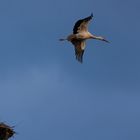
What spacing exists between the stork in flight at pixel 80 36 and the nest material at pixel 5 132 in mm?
6067

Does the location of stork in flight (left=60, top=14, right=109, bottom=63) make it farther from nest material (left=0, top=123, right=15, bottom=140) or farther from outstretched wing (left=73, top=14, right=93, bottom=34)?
nest material (left=0, top=123, right=15, bottom=140)

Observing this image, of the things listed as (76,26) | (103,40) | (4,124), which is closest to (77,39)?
(76,26)

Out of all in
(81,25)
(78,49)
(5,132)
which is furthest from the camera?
(5,132)

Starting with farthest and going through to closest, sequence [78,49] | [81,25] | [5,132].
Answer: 1. [5,132]
2. [78,49]
3. [81,25]

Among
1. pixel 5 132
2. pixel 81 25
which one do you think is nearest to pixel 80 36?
pixel 81 25

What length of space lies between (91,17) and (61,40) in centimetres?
227

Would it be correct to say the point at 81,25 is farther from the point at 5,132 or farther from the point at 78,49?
the point at 5,132

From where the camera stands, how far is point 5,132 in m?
45.5

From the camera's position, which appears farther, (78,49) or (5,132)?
(5,132)

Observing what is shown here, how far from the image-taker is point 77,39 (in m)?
42.1

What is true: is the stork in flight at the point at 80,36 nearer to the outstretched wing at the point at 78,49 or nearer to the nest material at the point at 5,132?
the outstretched wing at the point at 78,49

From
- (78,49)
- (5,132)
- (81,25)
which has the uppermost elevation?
(81,25)

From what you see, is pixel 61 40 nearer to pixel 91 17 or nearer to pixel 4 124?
pixel 91 17

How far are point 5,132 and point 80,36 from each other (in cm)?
781
